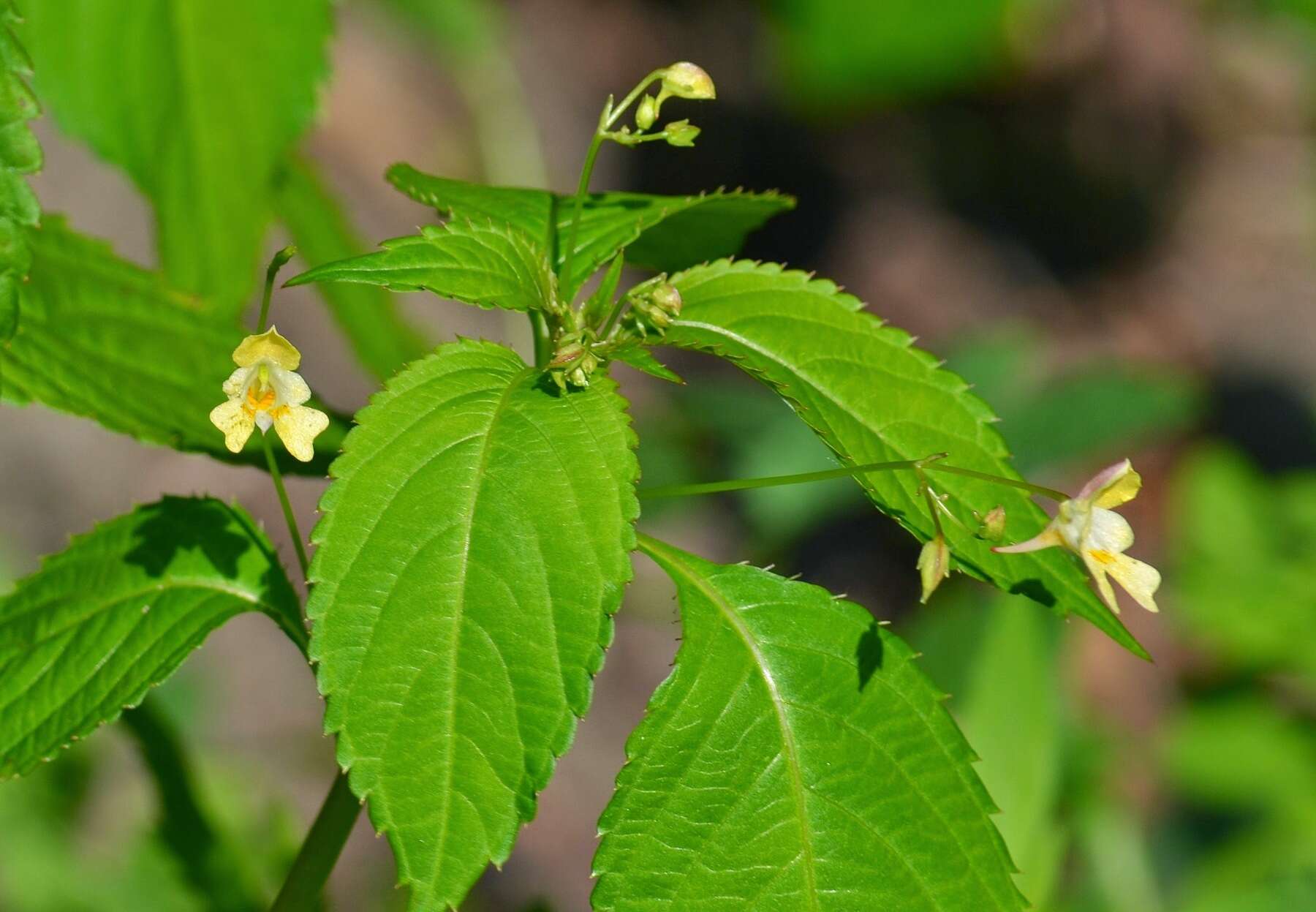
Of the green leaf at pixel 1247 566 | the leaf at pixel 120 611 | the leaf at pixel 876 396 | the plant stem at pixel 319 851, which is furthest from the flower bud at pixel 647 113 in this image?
the green leaf at pixel 1247 566

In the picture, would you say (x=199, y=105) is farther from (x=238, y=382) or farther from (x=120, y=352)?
(x=238, y=382)

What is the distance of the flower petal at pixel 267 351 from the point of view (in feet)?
4.50

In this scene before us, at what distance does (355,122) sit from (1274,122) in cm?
Result: 521

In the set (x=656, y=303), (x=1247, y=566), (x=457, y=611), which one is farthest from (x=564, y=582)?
(x=1247, y=566)

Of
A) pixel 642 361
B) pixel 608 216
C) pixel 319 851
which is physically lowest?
pixel 319 851

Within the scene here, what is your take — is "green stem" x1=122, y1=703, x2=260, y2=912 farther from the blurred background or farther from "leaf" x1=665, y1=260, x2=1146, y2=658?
"leaf" x1=665, y1=260, x2=1146, y2=658

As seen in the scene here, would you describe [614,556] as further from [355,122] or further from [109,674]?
[355,122]

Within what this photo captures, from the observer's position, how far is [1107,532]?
56.4 inches

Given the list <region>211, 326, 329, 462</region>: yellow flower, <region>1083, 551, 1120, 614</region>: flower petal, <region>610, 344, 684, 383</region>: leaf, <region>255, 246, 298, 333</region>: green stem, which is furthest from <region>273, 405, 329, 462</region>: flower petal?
<region>1083, 551, 1120, 614</region>: flower petal

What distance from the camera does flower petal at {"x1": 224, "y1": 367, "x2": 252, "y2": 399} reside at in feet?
4.49

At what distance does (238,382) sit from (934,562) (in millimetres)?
770

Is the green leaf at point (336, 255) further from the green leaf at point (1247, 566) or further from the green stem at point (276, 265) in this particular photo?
the green leaf at point (1247, 566)

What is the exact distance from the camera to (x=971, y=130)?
23.7 feet

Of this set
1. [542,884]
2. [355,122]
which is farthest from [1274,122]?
[542,884]
